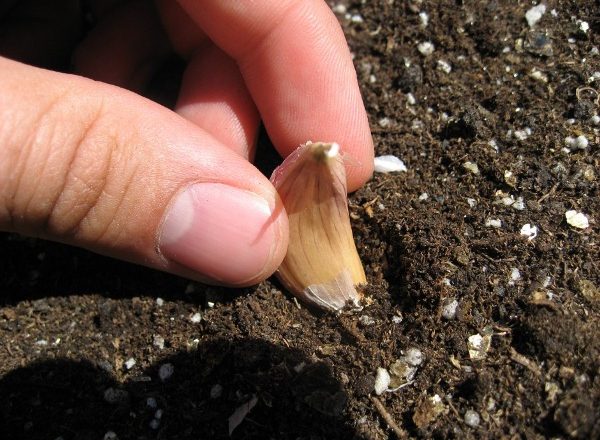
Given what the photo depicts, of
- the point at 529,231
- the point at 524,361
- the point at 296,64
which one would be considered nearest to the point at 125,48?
the point at 296,64

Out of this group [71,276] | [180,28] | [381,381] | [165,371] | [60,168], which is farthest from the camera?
[180,28]

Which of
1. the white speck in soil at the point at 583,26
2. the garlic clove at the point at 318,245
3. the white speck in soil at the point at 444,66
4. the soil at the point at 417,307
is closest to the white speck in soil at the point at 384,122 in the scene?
the soil at the point at 417,307

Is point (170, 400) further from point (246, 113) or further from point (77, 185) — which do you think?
point (246, 113)

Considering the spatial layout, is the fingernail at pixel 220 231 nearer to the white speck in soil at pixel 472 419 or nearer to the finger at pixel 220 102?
the finger at pixel 220 102

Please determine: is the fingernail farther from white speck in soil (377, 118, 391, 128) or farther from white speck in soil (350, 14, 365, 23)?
white speck in soil (350, 14, 365, 23)

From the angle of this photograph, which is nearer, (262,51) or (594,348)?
(594,348)

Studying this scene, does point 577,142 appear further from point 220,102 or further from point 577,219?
point 220,102

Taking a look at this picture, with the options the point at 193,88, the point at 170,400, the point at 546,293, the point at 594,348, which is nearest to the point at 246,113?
the point at 193,88
